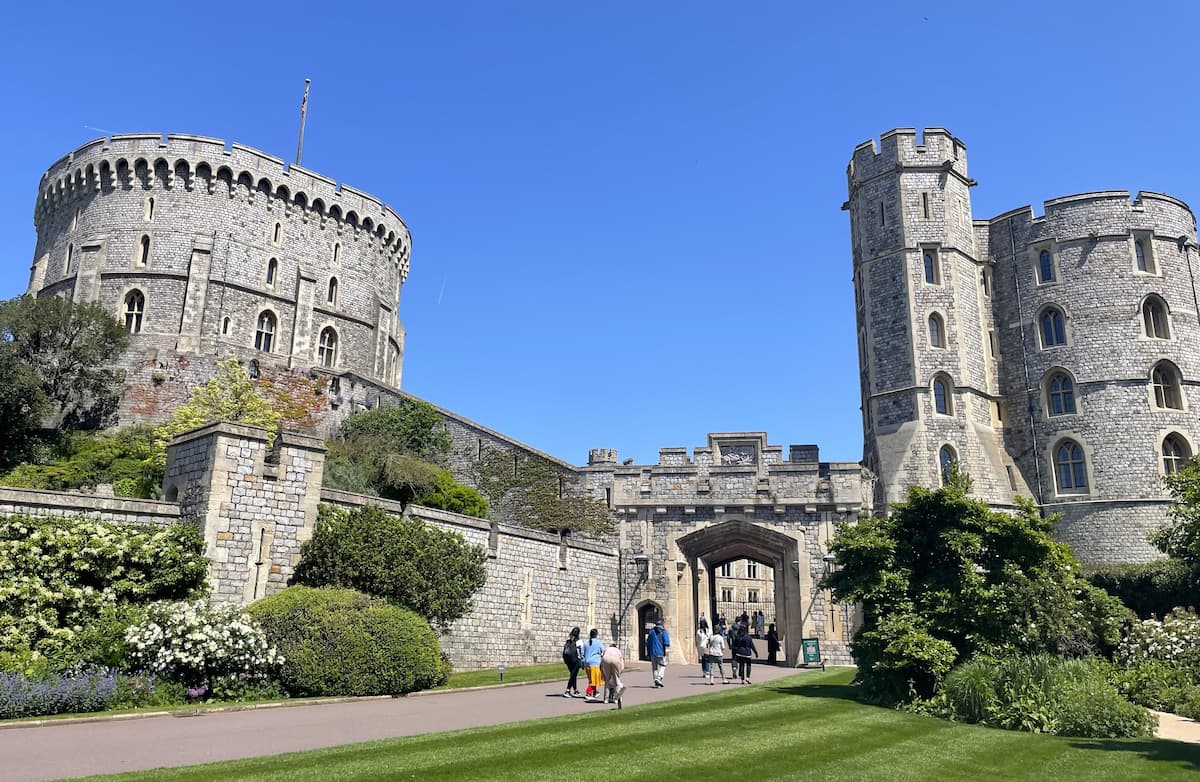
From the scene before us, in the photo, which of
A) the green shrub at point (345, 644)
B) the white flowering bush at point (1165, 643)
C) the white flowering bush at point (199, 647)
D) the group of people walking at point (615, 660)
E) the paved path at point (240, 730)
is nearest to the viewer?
the paved path at point (240, 730)

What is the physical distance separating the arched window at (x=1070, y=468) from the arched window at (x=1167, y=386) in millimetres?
3843

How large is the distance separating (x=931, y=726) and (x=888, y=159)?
31.2 m

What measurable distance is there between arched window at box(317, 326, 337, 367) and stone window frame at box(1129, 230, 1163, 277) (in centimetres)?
3970

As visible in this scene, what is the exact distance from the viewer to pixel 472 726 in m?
11.5

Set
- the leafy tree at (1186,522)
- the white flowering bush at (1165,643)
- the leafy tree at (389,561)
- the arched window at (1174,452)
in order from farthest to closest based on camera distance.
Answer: the arched window at (1174,452), the leafy tree at (1186,522), the white flowering bush at (1165,643), the leafy tree at (389,561)

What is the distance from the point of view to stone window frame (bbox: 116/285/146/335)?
4059cm

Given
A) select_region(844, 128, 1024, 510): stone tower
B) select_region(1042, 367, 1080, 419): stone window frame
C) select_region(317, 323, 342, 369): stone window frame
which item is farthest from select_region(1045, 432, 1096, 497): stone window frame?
select_region(317, 323, 342, 369): stone window frame

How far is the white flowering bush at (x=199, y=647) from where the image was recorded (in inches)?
541

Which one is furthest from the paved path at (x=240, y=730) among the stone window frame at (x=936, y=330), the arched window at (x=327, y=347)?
the arched window at (x=327, y=347)

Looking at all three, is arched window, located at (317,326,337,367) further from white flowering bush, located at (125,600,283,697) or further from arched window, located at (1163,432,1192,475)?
arched window, located at (1163,432,1192,475)

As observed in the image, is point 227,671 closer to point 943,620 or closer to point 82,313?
point 943,620

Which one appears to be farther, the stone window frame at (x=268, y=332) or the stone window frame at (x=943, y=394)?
the stone window frame at (x=268, y=332)

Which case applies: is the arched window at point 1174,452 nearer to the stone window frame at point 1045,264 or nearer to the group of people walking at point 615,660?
the stone window frame at point 1045,264

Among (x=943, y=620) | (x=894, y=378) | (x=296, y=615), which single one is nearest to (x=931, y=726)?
(x=943, y=620)
